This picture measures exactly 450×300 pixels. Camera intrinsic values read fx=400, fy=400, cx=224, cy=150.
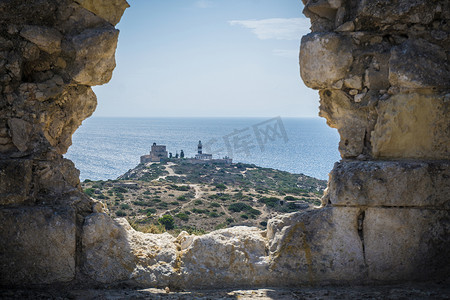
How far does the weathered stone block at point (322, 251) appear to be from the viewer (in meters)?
3.95

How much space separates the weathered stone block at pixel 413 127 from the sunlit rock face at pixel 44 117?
293 centimetres

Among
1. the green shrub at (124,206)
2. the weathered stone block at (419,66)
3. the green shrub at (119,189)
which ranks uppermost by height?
the weathered stone block at (419,66)

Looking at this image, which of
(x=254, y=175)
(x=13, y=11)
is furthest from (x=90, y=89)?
(x=254, y=175)

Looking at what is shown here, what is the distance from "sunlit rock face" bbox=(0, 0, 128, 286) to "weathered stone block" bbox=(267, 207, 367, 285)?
2.06 metres

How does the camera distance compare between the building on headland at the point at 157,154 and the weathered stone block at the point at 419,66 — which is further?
the building on headland at the point at 157,154

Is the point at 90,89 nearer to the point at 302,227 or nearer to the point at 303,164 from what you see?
the point at 302,227

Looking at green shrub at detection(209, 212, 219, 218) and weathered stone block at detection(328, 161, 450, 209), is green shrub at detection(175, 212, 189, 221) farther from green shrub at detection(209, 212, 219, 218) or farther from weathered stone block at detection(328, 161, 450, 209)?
weathered stone block at detection(328, 161, 450, 209)

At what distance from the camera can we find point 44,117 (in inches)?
162

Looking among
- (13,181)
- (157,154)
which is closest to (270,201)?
(13,181)

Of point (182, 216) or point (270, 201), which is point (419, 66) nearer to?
point (182, 216)

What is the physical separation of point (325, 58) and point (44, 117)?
2964 millimetres

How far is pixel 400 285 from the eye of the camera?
3873mm

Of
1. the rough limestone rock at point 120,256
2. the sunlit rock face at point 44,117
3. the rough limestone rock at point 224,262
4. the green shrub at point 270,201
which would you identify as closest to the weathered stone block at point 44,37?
the sunlit rock face at point 44,117

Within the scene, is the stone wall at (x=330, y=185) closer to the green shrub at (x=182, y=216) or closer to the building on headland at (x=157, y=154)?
the green shrub at (x=182, y=216)
